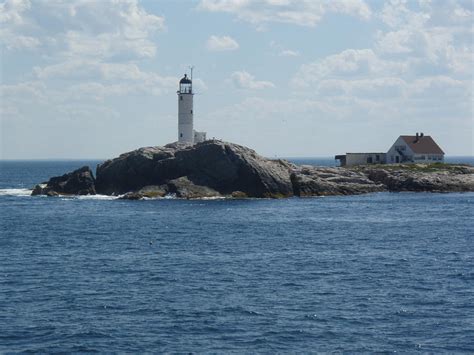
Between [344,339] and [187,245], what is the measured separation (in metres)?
32.9

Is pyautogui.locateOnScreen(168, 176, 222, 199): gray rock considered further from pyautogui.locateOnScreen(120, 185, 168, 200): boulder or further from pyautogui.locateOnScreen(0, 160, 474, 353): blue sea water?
pyautogui.locateOnScreen(0, 160, 474, 353): blue sea water

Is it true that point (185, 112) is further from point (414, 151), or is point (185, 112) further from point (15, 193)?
point (414, 151)

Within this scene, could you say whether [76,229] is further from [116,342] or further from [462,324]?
[462,324]

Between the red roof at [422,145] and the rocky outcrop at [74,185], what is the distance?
65.5 meters

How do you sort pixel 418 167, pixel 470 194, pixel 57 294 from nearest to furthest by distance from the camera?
pixel 57 294, pixel 470 194, pixel 418 167

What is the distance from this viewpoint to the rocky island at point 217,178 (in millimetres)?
111688

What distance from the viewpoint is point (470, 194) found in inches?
4897

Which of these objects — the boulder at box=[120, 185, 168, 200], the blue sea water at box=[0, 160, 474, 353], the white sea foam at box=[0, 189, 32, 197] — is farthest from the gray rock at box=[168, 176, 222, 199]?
the white sea foam at box=[0, 189, 32, 197]

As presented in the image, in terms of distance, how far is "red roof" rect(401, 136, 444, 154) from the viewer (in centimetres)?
15462

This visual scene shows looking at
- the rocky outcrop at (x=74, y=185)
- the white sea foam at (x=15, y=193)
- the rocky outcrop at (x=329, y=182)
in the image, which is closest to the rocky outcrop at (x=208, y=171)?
the rocky outcrop at (x=329, y=182)

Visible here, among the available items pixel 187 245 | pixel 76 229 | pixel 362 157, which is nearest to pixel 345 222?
pixel 187 245

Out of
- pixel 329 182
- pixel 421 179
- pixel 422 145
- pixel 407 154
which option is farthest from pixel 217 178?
pixel 422 145

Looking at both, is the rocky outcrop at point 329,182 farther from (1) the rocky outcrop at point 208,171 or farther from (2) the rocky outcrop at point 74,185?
(2) the rocky outcrop at point 74,185

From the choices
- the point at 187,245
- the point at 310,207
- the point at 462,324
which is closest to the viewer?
the point at 462,324
